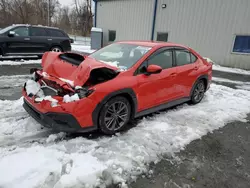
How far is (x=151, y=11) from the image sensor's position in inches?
596

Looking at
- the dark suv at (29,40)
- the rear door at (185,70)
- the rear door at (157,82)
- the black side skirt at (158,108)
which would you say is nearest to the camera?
the rear door at (157,82)

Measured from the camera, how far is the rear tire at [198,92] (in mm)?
5199

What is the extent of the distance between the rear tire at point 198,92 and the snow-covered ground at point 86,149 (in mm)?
751

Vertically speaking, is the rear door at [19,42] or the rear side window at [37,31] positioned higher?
the rear side window at [37,31]

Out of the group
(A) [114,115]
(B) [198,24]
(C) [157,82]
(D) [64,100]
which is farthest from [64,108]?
(B) [198,24]

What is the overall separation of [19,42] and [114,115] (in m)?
8.47

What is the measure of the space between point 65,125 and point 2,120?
4.89 ft

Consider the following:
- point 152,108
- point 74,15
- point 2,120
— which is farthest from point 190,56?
point 74,15

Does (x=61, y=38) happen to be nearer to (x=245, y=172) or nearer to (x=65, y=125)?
(x=65, y=125)

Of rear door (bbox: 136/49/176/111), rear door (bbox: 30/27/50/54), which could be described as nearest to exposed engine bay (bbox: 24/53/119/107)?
rear door (bbox: 136/49/176/111)

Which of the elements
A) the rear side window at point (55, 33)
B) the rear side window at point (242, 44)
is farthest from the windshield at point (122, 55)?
the rear side window at point (242, 44)

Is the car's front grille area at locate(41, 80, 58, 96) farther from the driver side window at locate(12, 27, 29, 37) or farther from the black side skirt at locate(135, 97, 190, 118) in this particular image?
the driver side window at locate(12, 27, 29, 37)

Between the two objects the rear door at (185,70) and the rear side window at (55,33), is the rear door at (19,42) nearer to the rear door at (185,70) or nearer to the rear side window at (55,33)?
the rear side window at (55,33)

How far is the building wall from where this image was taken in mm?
15484
